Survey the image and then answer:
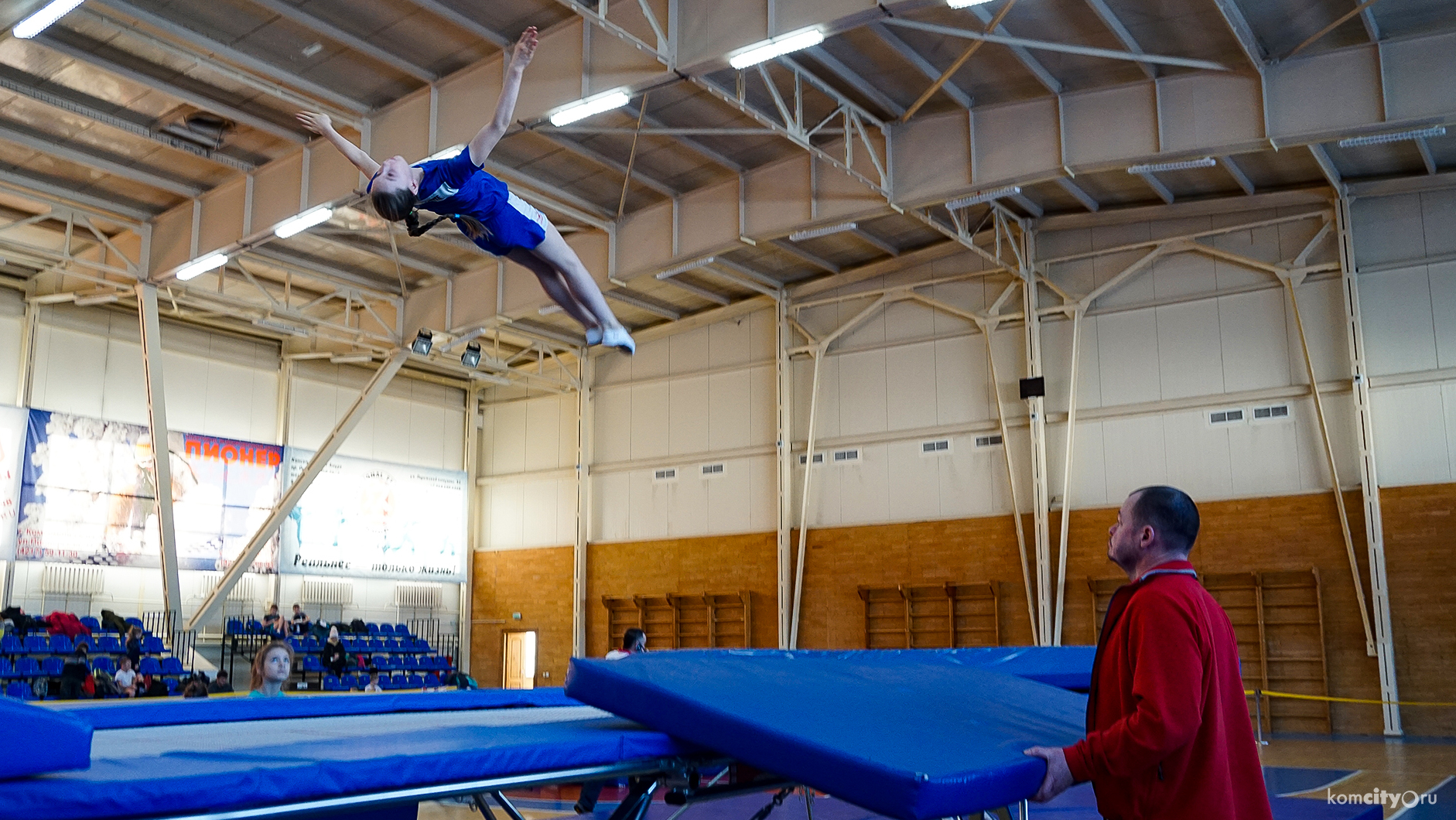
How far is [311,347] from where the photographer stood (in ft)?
77.7

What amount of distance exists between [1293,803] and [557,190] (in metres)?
12.8

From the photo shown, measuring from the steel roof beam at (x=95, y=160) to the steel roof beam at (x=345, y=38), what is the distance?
482 centimetres

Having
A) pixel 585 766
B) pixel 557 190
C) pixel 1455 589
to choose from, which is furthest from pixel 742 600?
pixel 585 766

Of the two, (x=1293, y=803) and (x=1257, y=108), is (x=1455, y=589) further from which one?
(x=1293, y=803)

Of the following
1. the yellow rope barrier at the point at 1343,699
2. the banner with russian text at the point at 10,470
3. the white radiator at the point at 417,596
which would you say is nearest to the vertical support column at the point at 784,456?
the yellow rope barrier at the point at 1343,699

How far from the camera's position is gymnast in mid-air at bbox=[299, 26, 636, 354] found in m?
5.43

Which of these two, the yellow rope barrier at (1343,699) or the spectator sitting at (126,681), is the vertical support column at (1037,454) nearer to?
the yellow rope barrier at (1343,699)

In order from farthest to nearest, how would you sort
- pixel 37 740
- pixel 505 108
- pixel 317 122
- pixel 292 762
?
pixel 317 122
pixel 505 108
pixel 292 762
pixel 37 740

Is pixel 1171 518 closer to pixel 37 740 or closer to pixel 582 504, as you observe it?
pixel 37 740

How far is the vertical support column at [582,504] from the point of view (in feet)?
76.0

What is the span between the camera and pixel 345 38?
506 inches

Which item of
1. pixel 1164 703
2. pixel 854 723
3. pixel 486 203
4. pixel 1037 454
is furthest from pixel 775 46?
pixel 1164 703

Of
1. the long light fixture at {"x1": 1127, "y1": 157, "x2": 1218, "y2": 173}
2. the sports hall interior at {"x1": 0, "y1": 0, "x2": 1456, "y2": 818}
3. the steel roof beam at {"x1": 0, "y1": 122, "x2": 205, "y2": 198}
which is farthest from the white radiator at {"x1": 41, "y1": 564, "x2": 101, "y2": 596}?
the long light fixture at {"x1": 1127, "y1": 157, "x2": 1218, "y2": 173}

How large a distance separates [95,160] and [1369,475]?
18.3 metres
